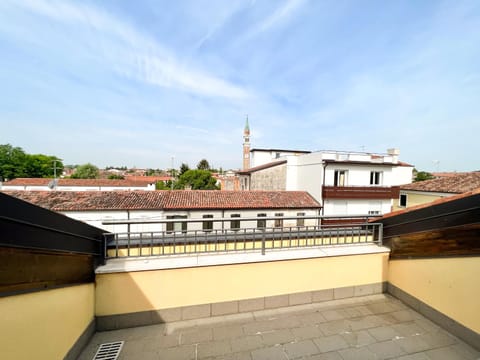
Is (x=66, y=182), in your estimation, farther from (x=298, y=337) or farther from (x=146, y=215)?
(x=298, y=337)

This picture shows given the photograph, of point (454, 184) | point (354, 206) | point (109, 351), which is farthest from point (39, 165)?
point (454, 184)

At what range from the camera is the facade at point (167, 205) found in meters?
11.8

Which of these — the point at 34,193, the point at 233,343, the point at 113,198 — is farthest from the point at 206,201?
the point at 233,343

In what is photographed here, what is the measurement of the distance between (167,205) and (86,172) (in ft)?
159

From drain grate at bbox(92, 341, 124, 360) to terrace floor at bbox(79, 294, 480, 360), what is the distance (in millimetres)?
55

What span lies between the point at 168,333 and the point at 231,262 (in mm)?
1010

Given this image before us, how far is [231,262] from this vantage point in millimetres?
2631

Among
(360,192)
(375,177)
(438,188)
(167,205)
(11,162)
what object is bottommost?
(167,205)

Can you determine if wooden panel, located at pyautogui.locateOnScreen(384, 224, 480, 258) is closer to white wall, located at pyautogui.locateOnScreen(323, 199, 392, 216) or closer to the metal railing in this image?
the metal railing

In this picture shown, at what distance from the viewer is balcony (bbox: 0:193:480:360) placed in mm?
1834

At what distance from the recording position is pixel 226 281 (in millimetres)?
2662

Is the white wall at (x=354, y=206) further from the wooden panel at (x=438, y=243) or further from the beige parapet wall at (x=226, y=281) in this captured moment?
the beige parapet wall at (x=226, y=281)

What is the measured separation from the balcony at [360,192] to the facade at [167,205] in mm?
1603

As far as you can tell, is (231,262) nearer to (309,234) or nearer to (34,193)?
(309,234)
